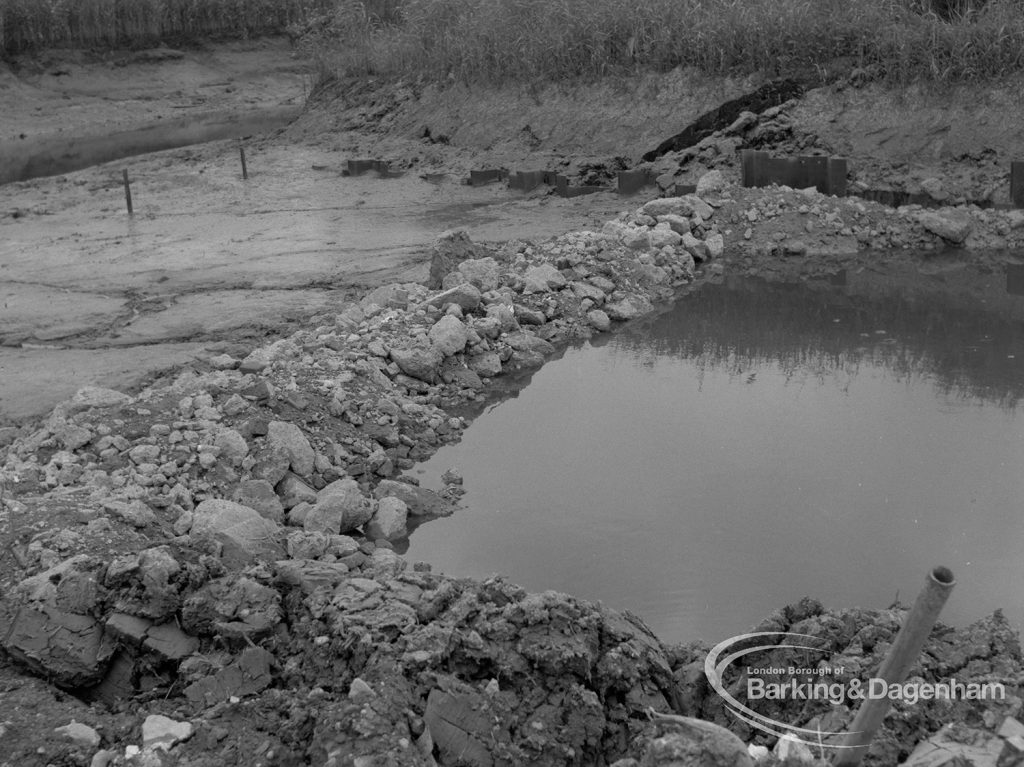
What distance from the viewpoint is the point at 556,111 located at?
43.8 ft

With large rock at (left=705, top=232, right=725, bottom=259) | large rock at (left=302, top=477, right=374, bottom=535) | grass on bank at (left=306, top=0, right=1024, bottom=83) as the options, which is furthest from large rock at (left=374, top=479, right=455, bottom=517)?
grass on bank at (left=306, top=0, right=1024, bottom=83)

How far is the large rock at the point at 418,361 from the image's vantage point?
608 cm

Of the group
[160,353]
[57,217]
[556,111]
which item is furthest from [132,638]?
[556,111]

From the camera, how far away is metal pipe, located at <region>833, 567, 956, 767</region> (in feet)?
6.40

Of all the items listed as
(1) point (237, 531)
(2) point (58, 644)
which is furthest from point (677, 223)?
(2) point (58, 644)

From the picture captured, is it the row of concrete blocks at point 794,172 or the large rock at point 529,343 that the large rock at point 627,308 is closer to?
the large rock at point 529,343

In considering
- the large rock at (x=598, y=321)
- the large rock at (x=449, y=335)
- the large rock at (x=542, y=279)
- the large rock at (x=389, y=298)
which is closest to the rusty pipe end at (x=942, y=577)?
the large rock at (x=449, y=335)

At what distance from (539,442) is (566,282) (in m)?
2.30

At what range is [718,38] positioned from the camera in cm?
1202

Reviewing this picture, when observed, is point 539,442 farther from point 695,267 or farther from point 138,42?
point 138,42

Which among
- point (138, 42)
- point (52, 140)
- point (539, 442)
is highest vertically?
point (138, 42)

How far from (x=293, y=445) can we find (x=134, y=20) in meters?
23.5

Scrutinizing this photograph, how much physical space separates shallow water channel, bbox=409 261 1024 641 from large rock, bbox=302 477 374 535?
295mm

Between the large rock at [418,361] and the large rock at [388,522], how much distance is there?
1.48m
